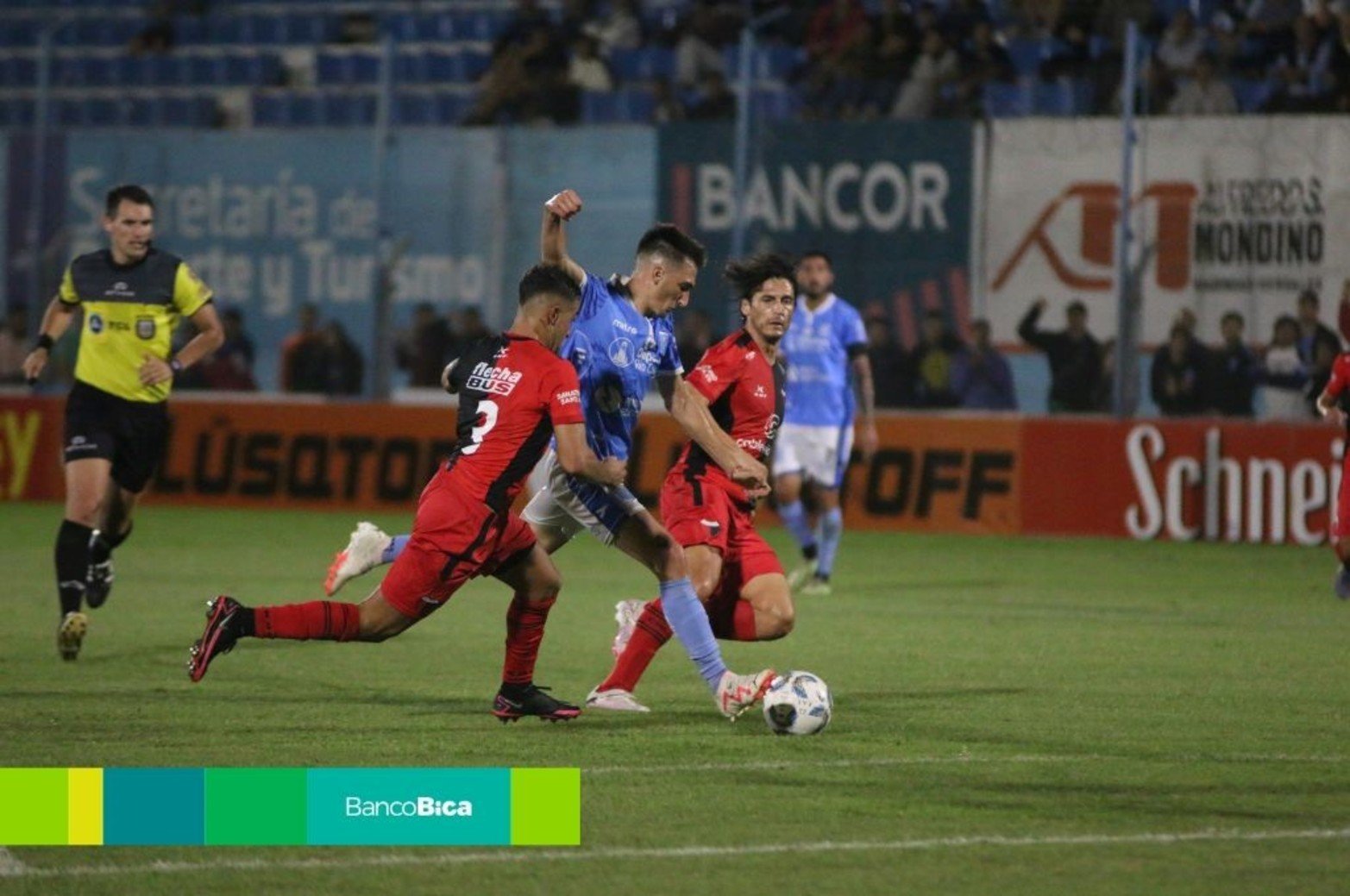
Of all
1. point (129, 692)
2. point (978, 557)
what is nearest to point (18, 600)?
point (129, 692)

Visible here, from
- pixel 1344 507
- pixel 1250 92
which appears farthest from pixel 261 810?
pixel 1250 92

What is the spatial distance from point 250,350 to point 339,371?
103cm

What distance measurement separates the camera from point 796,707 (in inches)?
349

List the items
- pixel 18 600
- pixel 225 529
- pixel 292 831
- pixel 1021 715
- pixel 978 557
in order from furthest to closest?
1. pixel 225 529
2. pixel 978 557
3. pixel 18 600
4. pixel 1021 715
5. pixel 292 831

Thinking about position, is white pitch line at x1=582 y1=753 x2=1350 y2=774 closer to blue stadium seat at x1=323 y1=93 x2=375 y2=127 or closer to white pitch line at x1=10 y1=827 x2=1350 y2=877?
white pitch line at x1=10 y1=827 x2=1350 y2=877

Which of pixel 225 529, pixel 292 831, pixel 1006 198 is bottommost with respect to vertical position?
pixel 225 529

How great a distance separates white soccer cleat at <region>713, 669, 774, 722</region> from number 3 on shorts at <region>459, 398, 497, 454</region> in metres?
1.30

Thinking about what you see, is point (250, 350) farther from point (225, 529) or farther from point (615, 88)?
point (615, 88)

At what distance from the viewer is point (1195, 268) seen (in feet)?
62.0

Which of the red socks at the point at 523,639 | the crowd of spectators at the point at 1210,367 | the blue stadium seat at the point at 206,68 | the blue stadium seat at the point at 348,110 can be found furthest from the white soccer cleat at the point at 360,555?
A: the blue stadium seat at the point at 206,68

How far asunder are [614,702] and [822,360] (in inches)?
287

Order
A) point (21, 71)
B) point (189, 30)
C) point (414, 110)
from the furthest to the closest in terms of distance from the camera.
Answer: point (189, 30)
point (21, 71)
point (414, 110)

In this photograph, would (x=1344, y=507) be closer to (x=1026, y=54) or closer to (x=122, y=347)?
(x=122, y=347)

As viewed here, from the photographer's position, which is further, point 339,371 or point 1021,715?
point 339,371
